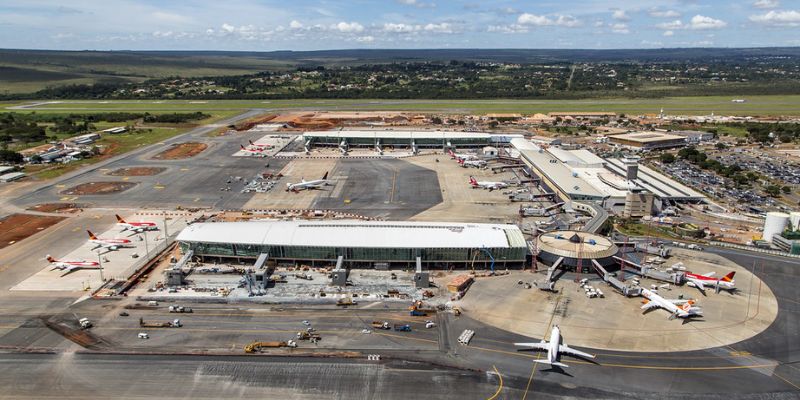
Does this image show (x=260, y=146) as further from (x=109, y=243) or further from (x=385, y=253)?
(x=385, y=253)

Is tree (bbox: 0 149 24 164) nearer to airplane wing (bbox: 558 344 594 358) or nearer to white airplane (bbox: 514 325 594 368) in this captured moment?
white airplane (bbox: 514 325 594 368)

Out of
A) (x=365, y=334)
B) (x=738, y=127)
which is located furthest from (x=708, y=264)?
(x=738, y=127)

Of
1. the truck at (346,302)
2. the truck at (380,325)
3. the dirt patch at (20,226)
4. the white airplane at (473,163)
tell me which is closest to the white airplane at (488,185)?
the white airplane at (473,163)

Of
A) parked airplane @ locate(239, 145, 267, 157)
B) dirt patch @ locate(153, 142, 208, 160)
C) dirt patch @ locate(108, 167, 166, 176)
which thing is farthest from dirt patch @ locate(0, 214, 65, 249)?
parked airplane @ locate(239, 145, 267, 157)

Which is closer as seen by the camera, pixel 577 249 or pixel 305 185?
pixel 577 249

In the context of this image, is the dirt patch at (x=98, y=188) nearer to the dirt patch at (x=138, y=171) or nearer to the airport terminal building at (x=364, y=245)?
the dirt patch at (x=138, y=171)

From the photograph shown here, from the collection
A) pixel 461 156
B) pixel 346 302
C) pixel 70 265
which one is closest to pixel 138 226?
pixel 70 265
